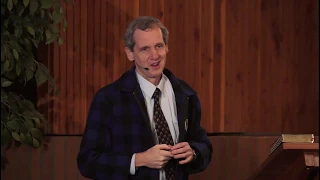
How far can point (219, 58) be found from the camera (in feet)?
10.9

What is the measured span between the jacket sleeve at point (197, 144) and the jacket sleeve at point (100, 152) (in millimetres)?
252

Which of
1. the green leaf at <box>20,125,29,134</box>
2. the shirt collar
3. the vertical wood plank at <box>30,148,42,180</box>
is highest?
the shirt collar

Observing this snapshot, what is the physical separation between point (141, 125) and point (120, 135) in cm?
8

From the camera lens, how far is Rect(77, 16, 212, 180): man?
210 cm

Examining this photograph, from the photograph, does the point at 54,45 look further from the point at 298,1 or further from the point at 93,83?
the point at 298,1

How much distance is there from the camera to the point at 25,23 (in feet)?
8.34

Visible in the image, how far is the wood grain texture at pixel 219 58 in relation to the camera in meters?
3.11

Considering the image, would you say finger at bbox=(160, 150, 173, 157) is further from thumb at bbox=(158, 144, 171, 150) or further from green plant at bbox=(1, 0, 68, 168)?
green plant at bbox=(1, 0, 68, 168)

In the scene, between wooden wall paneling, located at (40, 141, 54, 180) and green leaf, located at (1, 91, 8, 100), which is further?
wooden wall paneling, located at (40, 141, 54, 180)

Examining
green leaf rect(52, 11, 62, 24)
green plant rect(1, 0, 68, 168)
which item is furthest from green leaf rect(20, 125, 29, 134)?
green leaf rect(52, 11, 62, 24)

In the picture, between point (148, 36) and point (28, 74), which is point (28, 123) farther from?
point (148, 36)

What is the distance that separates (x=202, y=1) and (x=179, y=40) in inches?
10.3

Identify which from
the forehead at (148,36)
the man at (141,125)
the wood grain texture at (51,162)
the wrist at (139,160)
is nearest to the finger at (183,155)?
the man at (141,125)

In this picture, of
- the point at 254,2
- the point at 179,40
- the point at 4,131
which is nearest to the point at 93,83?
the point at 179,40
